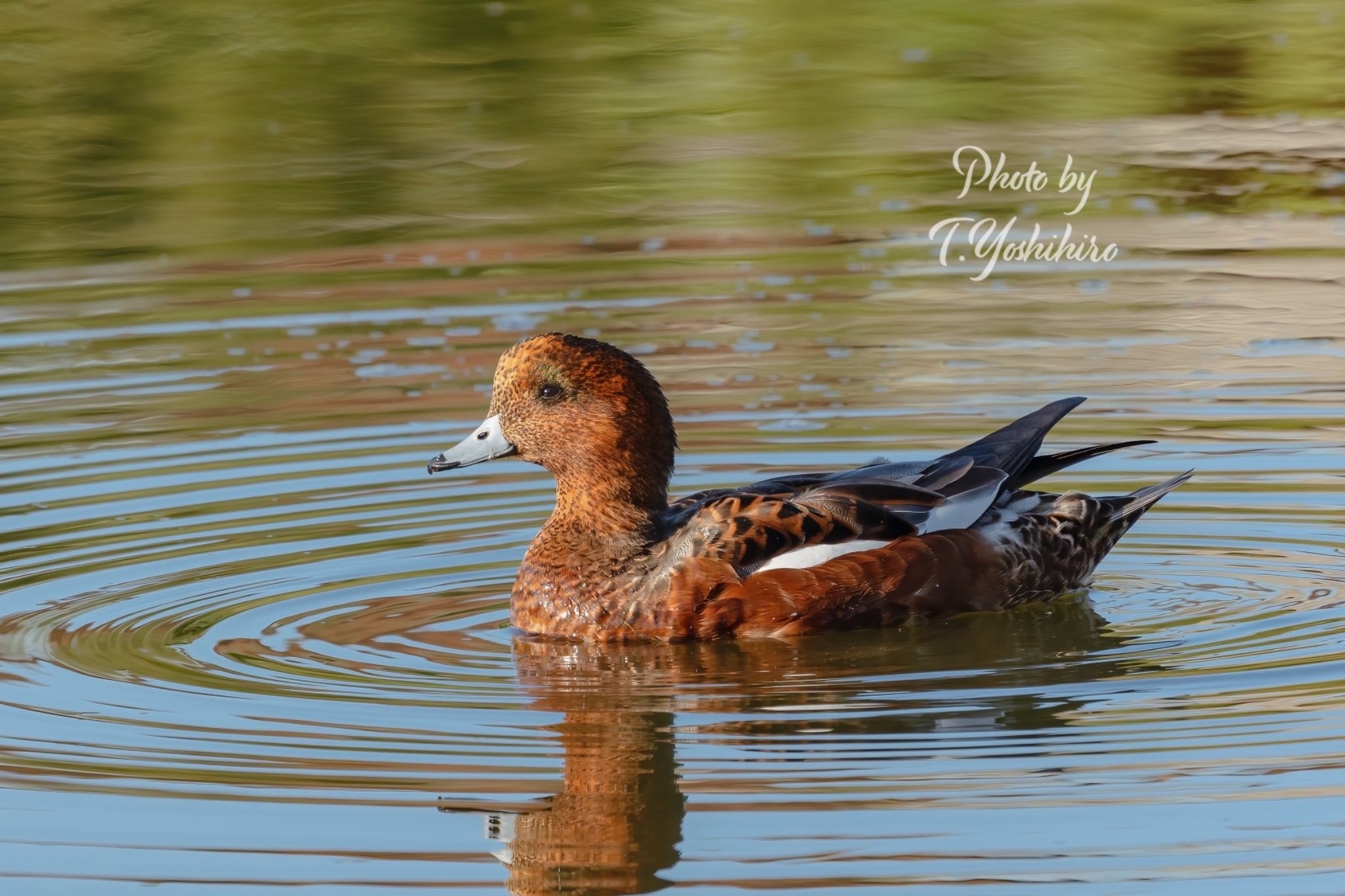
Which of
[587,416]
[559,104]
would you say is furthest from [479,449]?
[559,104]

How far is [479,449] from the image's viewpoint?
25.9ft

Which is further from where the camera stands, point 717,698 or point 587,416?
point 587,416

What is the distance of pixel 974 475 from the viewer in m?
7.98

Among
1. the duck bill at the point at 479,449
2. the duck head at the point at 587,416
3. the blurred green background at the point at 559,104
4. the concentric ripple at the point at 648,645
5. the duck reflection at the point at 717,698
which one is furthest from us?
the blurred green background at the point at 559,104

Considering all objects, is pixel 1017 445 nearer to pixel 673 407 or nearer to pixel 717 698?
pixel 717 698

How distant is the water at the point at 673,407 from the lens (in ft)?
18.6

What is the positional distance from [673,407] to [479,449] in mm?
2844

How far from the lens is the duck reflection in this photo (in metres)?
5.61

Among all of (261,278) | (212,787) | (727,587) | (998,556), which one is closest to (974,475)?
(998,556)

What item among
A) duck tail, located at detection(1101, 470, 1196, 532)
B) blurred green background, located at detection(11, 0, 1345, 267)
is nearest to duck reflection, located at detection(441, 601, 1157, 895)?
duck tail, located at detection(1101, 470, 1196, 532)

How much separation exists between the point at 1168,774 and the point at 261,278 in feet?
29.0

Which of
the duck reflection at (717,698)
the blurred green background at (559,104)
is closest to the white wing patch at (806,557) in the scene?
the duck reflection at (717,698)

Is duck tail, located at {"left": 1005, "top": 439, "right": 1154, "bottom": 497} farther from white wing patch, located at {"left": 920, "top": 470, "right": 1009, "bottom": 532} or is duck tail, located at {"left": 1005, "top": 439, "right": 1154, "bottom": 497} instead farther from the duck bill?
the duck bill

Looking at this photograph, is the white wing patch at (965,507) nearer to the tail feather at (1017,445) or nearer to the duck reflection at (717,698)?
the tail feather at (1017,445)
